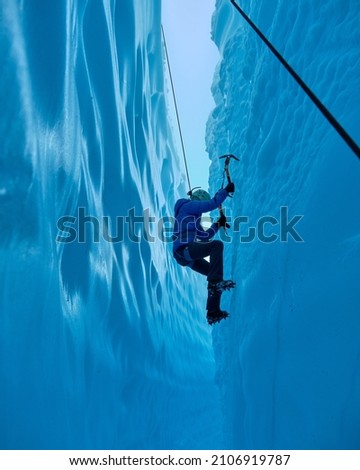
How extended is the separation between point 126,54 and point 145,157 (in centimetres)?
138

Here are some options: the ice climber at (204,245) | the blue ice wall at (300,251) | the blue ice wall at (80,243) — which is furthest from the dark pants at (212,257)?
the blue ice wall at (80,243)

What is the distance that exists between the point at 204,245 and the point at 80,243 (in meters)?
1.08

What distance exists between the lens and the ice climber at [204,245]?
2.79 metres

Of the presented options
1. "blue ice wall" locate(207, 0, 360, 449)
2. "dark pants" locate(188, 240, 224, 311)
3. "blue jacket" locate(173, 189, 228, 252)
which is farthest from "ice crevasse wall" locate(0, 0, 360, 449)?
"blue jacket" locate(173, 189, 228, 252)

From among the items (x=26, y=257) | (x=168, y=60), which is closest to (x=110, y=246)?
(x=26, y=257)

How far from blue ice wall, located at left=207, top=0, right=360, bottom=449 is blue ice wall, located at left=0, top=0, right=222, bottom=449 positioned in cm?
116

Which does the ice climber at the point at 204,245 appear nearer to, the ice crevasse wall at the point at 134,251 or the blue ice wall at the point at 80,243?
the ice crevasse wall at the point at 134,251

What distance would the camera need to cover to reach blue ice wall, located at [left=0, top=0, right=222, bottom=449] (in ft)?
7.39

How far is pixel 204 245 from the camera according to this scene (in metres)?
2.92

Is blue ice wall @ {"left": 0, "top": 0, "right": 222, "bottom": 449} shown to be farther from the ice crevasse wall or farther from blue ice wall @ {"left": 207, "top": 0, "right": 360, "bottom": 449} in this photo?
blue ice wall @ {"left": 207, "top": 0, "right": 360, "bottom": 449}

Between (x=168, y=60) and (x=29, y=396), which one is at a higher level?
(x=168, y=60)

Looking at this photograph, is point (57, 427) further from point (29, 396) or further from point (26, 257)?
point (26, 257)
